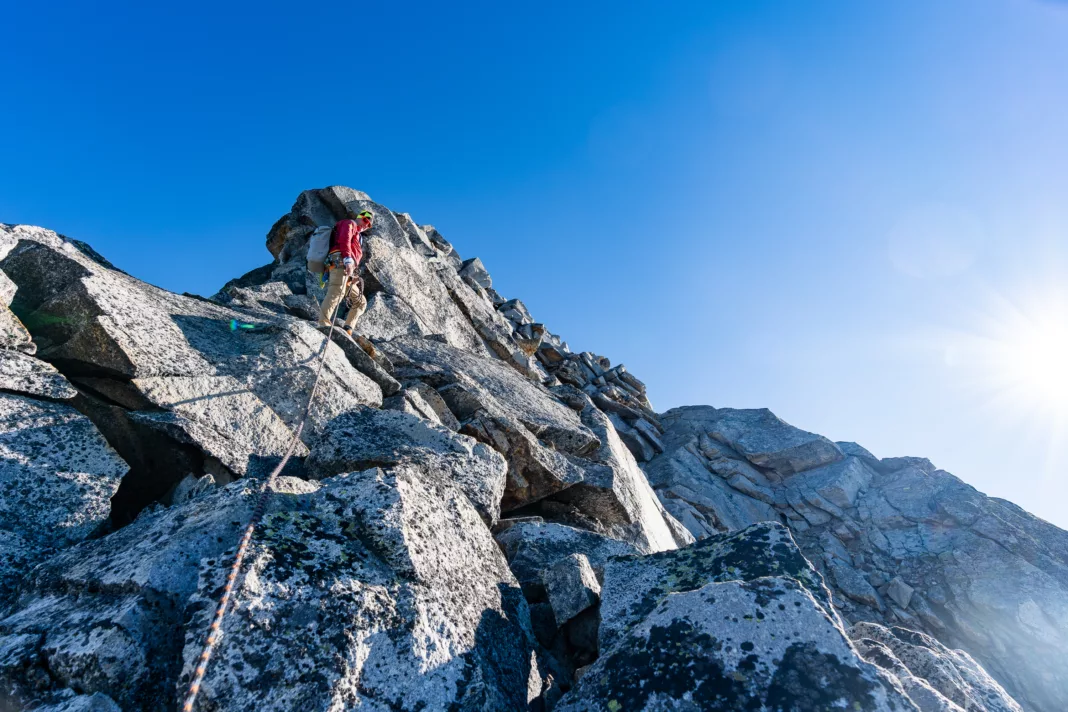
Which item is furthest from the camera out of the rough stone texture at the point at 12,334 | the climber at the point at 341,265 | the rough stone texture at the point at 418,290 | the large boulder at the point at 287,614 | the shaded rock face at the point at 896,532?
the shaded rock face at the point at 896,532

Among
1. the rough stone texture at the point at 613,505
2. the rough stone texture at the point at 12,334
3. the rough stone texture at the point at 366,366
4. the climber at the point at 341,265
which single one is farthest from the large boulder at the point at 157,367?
the rough stone texture at the point at 613,505

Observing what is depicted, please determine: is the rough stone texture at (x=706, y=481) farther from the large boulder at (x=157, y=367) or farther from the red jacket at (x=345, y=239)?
the large boulder at (x=157, y=367)

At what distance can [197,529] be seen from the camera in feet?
17.7

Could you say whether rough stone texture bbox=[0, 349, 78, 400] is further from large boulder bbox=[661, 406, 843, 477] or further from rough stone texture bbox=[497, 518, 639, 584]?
large boulder bbox=[661, 406, 843, 477]

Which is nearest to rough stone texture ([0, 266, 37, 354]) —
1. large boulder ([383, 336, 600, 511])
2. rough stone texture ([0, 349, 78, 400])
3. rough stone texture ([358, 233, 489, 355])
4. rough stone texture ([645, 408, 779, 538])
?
rough stone texture ([0, 349, 78, 400])

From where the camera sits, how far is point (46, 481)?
257 inches

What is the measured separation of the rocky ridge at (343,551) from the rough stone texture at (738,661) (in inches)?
0.7

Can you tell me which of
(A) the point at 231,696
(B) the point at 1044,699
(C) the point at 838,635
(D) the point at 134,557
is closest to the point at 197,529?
(D) the point at 134,557

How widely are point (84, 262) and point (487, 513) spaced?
836 centimetres

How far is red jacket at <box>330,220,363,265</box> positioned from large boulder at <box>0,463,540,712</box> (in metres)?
10.3

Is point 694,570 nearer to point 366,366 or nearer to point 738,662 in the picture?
point 738,662

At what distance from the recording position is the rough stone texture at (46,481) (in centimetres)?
590

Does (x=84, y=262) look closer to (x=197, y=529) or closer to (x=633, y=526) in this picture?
(x=197, y=529)

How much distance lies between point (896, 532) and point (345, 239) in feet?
106
